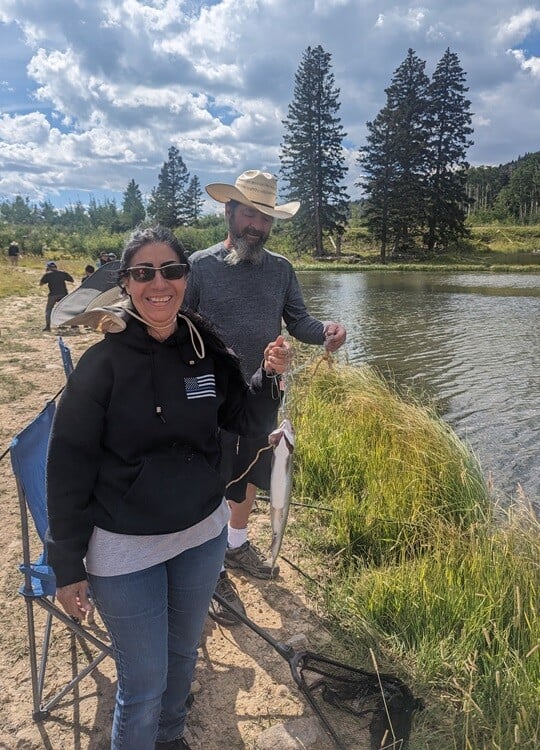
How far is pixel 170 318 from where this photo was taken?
1.81 metres

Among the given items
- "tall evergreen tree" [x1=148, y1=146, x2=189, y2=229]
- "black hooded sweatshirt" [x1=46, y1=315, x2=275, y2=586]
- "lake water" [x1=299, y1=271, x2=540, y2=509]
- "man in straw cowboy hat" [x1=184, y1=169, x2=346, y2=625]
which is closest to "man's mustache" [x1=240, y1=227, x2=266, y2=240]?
"man in straw cowboy hat" [x1=184, y1=169, x2=346, y2=625]

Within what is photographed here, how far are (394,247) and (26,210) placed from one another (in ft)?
309

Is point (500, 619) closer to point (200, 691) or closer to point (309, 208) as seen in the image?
point (200, 691)

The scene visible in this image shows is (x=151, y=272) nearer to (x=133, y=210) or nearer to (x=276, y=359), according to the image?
(x=276, y=359)

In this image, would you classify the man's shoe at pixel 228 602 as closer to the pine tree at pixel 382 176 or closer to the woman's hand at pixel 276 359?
the woman's hand at pixel 276 359

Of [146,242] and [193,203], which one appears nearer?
[146,242]

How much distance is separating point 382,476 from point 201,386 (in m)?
3.15

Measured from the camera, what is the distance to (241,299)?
298 centimetres

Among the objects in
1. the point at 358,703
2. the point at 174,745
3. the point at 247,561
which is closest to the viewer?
the point at 174,745

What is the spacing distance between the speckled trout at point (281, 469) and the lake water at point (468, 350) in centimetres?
347

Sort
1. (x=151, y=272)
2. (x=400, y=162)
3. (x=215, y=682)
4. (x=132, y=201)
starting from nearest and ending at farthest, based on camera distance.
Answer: (x=151, y=272)
(x=215, y=682)
(x=400, y=162)
(x=132, y=201)

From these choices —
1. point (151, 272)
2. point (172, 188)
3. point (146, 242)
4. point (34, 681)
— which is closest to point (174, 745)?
point (34, 681)

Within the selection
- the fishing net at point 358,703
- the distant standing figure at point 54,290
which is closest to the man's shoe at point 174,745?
the fishing net at point 358,703

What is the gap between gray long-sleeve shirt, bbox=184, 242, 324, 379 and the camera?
296cm
